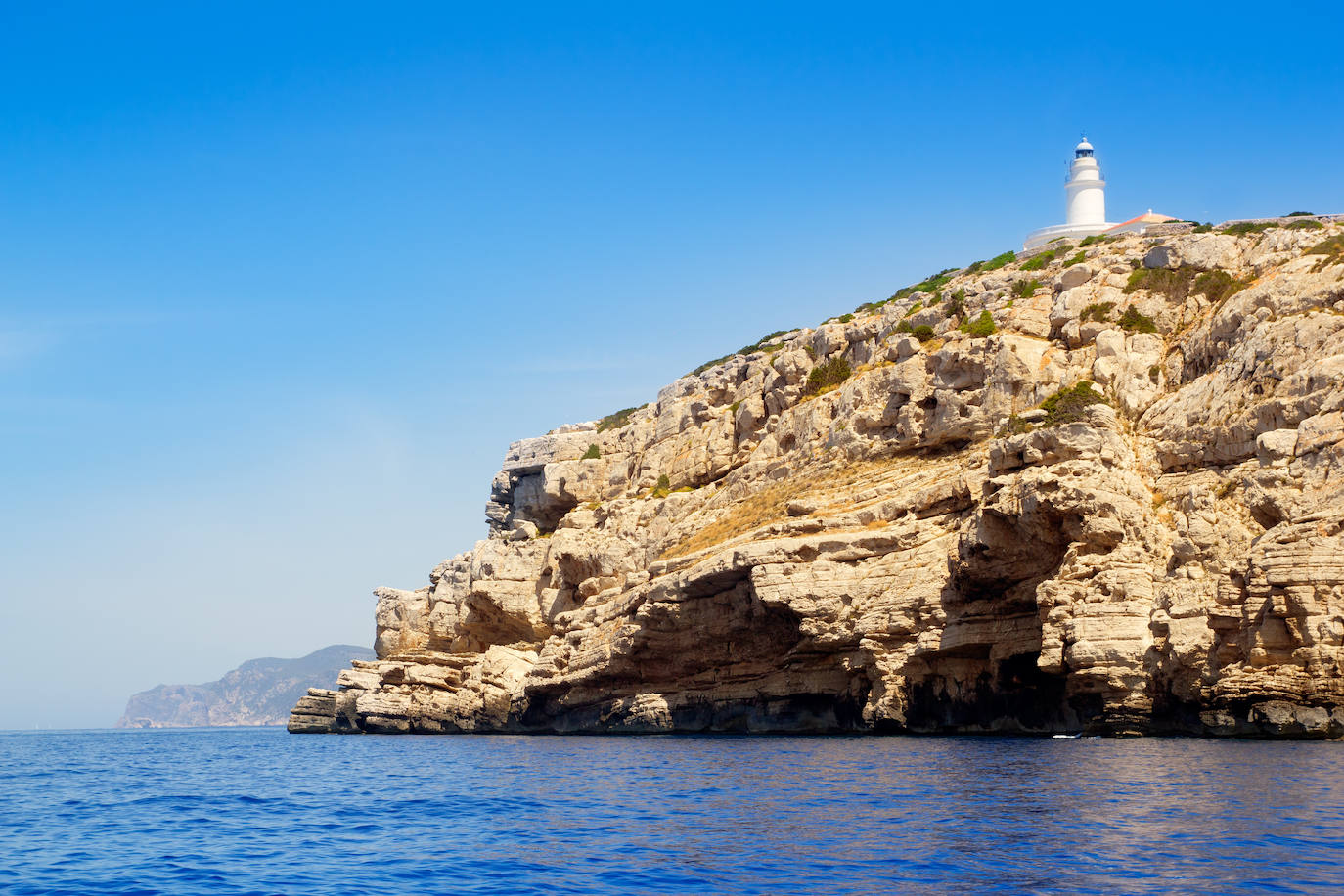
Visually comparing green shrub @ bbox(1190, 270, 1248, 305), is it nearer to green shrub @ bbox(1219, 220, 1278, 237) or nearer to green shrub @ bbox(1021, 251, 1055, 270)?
green shrub @ bbox(1219, 220, 1278, 237)

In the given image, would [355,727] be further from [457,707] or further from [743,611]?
[743,611]

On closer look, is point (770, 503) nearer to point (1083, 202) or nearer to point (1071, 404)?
point (1071, 404)

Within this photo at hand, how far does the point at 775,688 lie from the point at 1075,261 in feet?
98.4

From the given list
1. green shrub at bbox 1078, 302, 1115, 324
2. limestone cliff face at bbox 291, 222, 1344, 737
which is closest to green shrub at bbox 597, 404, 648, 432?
limestone cliff face at bbox 291, 222, 1344, 737

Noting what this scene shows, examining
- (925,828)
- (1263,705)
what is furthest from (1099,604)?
(925,828)

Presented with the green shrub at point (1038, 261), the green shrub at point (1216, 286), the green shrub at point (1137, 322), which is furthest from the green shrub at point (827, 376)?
the green shrub at point (1216, 286)

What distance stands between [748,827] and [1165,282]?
147ft

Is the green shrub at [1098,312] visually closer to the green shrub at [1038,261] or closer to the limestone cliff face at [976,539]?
the limestone cliff face at [976,539]

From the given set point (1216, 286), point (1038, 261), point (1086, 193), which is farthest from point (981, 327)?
point (1086, 193)

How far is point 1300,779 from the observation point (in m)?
26.2

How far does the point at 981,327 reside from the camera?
2530 inches

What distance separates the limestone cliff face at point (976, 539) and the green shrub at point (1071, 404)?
0.35m

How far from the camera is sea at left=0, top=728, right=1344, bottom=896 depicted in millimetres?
19109

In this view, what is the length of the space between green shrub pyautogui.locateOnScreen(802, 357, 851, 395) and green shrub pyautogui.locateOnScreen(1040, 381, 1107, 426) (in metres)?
20.8
